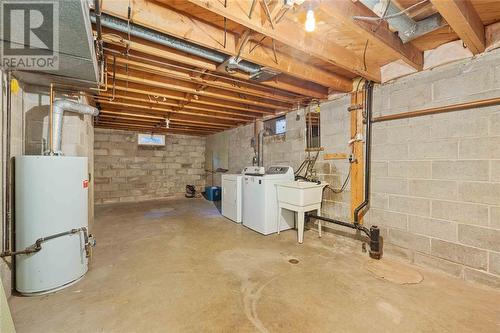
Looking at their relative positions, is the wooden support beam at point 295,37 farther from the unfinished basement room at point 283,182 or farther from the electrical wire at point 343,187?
the electrical wire at point 343,187

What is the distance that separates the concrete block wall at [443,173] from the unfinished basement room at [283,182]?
0.04ft

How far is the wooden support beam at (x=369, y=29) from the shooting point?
1392 millimetres

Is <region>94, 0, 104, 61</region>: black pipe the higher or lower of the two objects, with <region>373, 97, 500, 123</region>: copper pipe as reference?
higher

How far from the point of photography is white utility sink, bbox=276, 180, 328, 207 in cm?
295

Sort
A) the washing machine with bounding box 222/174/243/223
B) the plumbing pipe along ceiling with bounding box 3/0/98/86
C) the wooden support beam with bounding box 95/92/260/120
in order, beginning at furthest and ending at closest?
the washing machine with bounding box 222/174/243/223 → the wooden support beam with bounding box 95/92/260/120 → the plumbing pipe along ceiling with bounding box 3/0/98/86

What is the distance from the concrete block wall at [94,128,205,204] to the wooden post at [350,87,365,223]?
5.48 meters

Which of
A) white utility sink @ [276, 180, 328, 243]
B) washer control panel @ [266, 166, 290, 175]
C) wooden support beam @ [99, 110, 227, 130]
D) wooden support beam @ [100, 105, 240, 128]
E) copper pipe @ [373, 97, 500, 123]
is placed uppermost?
wooden support beam @ [100, 105, 240, 128]

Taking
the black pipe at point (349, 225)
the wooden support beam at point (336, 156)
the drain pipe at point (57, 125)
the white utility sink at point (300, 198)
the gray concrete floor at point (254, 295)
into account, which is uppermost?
the drain pipe at point (57, 125)

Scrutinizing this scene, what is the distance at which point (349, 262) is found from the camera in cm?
239

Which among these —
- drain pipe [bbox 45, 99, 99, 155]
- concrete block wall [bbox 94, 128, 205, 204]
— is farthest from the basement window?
concrete block wall [bbox 94, 128, 205, 204]

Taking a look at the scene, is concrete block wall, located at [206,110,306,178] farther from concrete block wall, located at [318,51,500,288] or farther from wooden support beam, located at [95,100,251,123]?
concrete block wall, located at [318,51,500,288]

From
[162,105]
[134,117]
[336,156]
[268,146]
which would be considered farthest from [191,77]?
[134,117]

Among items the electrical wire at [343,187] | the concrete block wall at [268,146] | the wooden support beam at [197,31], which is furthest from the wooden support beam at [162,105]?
the electrical wire at [343,187]

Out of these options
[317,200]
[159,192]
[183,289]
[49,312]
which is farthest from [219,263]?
[159,192]
